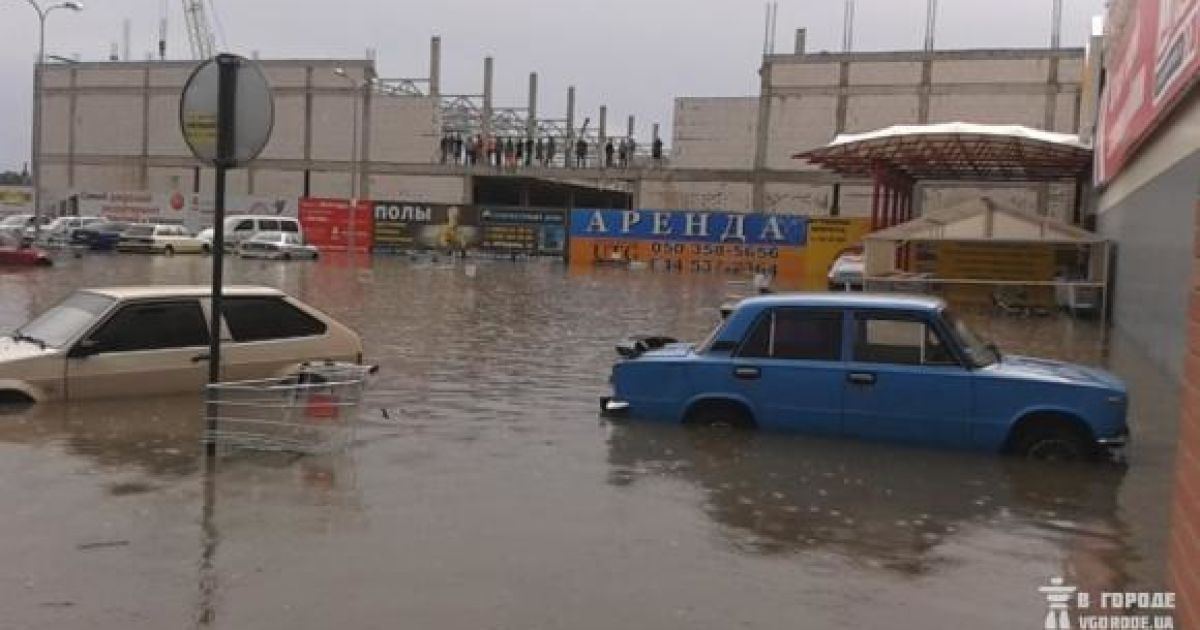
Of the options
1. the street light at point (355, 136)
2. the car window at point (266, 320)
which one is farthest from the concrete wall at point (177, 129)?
the car window at point (266, 320)

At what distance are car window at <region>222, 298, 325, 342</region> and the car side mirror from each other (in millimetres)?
1169

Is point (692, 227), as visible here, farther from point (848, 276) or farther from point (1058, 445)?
point (1058, 445)

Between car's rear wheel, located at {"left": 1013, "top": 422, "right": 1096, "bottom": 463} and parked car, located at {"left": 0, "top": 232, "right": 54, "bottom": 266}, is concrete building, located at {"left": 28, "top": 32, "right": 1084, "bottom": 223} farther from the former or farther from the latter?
car's rear wheel, located at {"left": 1013, "top": 422, "right": 1096, "bottom": 463}

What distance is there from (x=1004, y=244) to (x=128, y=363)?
79.9ft

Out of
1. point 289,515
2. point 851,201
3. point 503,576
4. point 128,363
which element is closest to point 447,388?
point 128,363

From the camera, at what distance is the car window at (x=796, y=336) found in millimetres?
9945

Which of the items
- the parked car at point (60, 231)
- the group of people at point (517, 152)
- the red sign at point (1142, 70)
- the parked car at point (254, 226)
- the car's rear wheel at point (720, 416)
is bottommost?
the car's rear wheel at point (720, 416)

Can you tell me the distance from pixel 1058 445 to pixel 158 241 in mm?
47961

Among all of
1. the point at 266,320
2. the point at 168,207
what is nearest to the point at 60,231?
the point at 168,207

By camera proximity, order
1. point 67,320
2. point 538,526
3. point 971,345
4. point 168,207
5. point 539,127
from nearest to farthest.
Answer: point 538,526
point 971,345
point 67,320
point 168,207
point 539,127

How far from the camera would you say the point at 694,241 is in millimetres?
53938

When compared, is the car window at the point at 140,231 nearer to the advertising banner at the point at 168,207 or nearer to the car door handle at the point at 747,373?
the advertising banner at the point at 168,207

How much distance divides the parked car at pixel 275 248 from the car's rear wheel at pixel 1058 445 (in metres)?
43.0

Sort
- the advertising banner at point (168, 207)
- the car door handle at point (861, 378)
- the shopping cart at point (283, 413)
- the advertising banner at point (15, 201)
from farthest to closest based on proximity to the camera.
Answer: the advertising banner at point (15, 201), the advertising banner at point (168, 207), the car door handle at point (861, 378), the shopping cart at point (283, 413)
